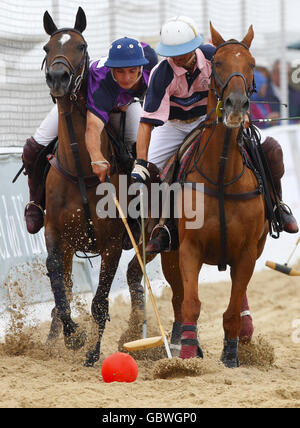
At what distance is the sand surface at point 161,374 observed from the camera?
5188 mm

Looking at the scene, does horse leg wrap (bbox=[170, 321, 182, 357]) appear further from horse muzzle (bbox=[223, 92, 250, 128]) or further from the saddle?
horse muzzle (bbox=[223, 92, 250, 128])

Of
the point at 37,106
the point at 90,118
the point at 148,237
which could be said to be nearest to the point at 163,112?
the point at 90,118

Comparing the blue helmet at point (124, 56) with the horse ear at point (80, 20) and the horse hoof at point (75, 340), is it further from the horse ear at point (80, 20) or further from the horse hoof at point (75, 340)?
the horse hoof at point (75, 340)

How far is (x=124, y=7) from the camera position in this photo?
11.3 metres

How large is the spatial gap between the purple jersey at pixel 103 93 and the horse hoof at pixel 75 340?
1.66 m

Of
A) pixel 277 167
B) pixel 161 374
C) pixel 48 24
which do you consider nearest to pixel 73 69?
pixel 48 24

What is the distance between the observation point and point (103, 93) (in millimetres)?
6887

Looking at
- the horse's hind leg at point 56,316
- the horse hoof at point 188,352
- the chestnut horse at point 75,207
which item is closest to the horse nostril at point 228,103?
the chestnut horse at point 75,207

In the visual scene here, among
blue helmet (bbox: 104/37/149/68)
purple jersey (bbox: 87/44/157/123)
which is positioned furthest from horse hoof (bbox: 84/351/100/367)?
blue helmet (bbox: 104/37/149/68)

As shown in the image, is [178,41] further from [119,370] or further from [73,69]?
[119,370]

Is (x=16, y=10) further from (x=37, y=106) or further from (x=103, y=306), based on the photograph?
(x=103, y=306)

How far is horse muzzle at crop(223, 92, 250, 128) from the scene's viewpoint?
18.7ft

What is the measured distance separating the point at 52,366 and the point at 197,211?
63.9 inches

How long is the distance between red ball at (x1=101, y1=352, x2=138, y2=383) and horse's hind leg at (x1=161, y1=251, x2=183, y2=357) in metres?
1.49
